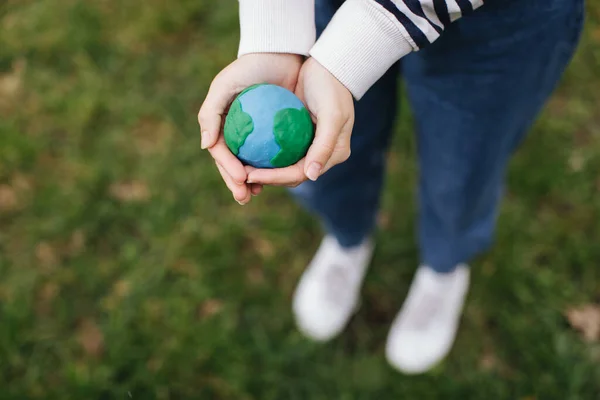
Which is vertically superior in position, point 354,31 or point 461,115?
point 354,31

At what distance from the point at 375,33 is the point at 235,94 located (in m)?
0.29

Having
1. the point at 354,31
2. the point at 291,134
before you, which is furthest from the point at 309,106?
the point at 354,31

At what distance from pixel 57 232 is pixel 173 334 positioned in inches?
24.9

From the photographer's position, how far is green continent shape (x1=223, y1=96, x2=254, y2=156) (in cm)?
107

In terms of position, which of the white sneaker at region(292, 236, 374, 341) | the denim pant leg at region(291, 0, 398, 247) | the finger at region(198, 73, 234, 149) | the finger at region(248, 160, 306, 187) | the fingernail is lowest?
the white sneaker at region(292, 236, 374, 341)

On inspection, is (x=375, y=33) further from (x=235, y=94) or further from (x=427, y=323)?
(x=427, y=323)

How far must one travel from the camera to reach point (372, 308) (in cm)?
198

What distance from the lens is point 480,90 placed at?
1.15 metres

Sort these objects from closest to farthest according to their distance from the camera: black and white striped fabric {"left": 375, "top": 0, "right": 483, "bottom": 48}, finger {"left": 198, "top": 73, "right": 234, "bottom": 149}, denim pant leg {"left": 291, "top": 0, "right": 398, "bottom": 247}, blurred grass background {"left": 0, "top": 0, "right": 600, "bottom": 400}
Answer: black and white striped fabric {"left": 375, "top": 0, "right": 483, "bottom": 48}, finger {"left": 198, "top": 73, "right": 234, "bottom": 149}, denim pant leg {"left": 291, "top": 0, "right": 398, "bottom": 247}, blurred grass background {"left": 0, "top": 0, "right": 600, "bottom": 400}

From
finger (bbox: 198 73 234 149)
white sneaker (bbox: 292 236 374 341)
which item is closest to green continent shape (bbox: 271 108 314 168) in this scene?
finger (bbox: 198 73 234 149)

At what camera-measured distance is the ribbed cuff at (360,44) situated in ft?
3.20

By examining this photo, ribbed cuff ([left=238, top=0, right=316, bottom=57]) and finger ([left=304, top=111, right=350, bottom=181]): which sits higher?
ribbed cuff ([left=238, top=0, right=316, bottom=57])

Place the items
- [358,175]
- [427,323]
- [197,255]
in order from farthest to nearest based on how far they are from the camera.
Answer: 1. [197,255]
2. [427,323]
3. [358,175]

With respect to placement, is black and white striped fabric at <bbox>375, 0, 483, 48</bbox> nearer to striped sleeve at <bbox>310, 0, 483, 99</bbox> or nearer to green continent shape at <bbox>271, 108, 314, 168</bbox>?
striped sleeve at <bbox>310, 0, 483, 99</bbox>
